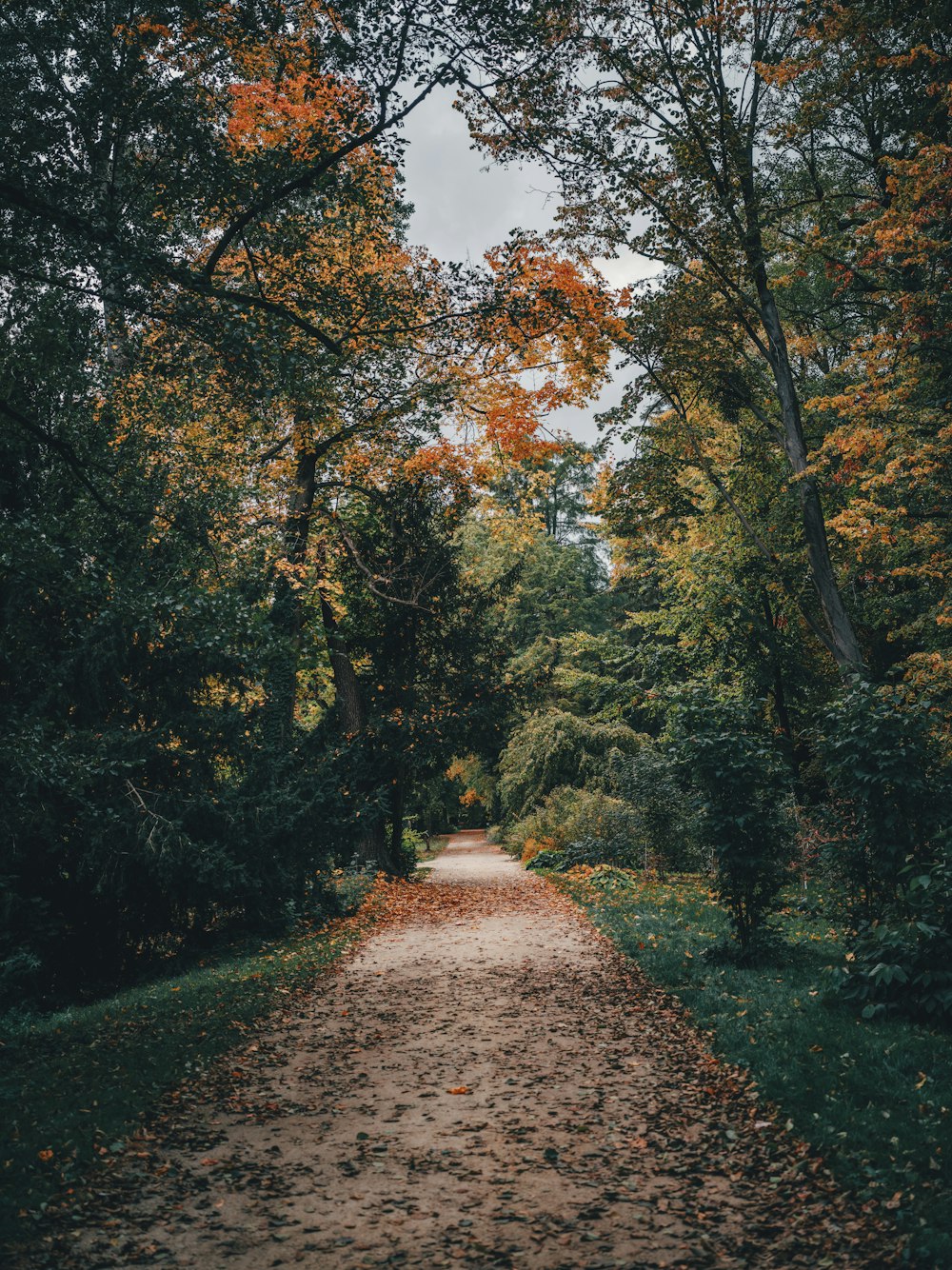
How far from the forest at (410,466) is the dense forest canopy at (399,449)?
0.06m

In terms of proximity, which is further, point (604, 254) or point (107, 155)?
point (604, 254)

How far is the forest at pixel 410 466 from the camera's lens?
256 inches

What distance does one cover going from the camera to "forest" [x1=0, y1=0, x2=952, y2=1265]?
6512 mm

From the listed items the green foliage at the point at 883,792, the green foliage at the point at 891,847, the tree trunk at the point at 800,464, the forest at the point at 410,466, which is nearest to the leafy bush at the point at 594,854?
the forest at the point at 410,466

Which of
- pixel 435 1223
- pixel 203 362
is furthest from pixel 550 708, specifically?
pixel 435 1223

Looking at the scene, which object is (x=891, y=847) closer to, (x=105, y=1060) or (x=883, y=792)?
(x=883, y=792)

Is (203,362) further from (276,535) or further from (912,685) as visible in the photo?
(912,685)

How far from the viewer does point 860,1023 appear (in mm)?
5496

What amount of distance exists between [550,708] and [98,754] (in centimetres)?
1786

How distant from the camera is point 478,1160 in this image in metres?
4.21

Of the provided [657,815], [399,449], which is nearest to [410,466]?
[399,449]

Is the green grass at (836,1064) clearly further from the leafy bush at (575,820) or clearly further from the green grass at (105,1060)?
the leafy bush at (575,820)

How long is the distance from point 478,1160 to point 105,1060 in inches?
116

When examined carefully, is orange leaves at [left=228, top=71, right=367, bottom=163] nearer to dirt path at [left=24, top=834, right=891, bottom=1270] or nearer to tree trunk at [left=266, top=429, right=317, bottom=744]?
tree trunk at [left=266, top=429, right=317, bottom=744]
